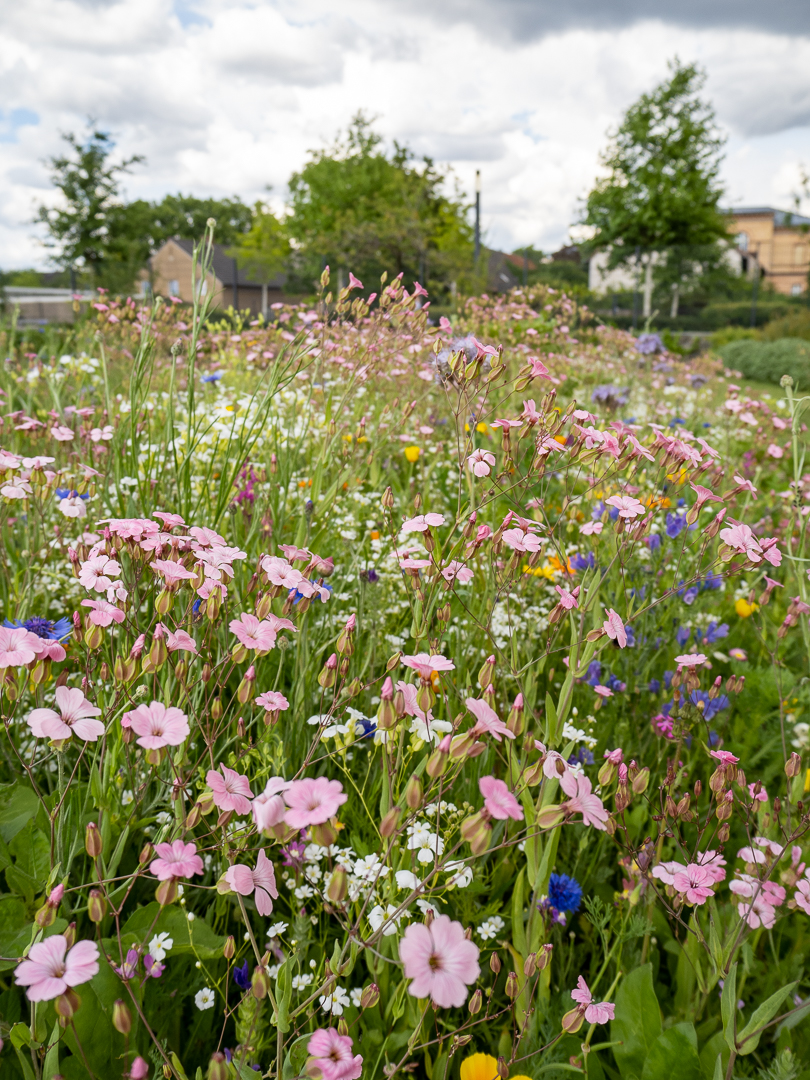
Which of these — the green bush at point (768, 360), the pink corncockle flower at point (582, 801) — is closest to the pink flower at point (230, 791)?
the pink corncockle flower at point (582, 801)

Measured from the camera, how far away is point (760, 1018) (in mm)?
997

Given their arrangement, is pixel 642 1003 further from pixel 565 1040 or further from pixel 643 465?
pixel 643 465

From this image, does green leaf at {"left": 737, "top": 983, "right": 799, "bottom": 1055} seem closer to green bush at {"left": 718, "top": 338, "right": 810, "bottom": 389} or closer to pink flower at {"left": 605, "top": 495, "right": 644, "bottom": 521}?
pink flower at {"left": 605, "top": 495, "right": 644, "bottom": 521}

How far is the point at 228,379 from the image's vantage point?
515 cm

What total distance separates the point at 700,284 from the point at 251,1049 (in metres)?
29.0

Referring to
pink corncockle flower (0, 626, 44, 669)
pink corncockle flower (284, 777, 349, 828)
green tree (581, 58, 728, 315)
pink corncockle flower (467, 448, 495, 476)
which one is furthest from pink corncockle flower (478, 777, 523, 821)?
green tree (581, 58, 728, 315)

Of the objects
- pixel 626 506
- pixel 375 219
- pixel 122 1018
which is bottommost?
pixel 122 1018

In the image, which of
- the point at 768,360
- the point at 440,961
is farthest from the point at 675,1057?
the point at 768,360

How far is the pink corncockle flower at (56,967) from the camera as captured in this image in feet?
2.02

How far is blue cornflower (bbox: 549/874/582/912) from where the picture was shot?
1.37 meters

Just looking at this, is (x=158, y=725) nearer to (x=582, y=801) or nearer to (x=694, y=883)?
(x=582, y=801)

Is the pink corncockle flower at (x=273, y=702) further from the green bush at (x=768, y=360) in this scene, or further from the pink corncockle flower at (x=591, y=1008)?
the green bush at (x=768, y=360)

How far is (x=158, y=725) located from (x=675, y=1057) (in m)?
1.00

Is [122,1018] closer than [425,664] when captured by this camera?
Yes
